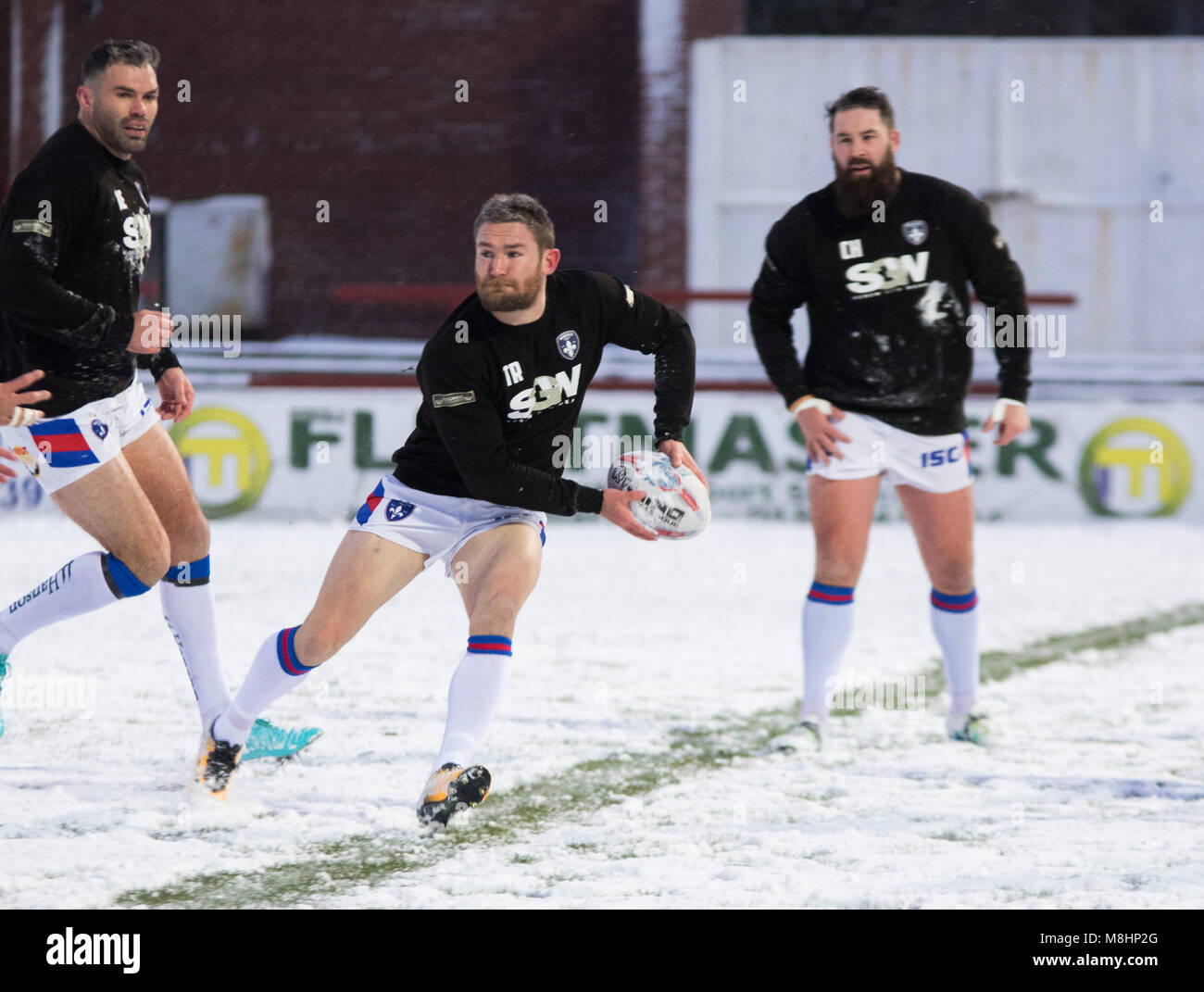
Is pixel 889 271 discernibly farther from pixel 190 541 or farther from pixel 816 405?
pixel 190 541

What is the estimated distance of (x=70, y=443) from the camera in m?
4.54

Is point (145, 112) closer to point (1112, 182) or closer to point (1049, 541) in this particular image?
point (1049, 541)

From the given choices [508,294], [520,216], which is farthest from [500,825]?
[520,216]

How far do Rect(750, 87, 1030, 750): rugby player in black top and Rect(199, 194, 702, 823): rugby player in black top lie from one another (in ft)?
2.83

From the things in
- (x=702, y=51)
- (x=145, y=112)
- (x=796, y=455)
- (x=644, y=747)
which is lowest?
(x=644, y=747)

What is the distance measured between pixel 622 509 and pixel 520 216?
90 centimetres

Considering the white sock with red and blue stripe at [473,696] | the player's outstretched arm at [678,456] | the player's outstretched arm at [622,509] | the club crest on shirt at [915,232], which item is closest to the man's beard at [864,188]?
the club crest on shirt at [915,232]

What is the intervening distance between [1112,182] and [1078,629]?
319 inches

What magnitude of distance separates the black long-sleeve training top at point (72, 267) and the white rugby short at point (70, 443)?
0.14 ft

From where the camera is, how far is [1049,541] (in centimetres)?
1070

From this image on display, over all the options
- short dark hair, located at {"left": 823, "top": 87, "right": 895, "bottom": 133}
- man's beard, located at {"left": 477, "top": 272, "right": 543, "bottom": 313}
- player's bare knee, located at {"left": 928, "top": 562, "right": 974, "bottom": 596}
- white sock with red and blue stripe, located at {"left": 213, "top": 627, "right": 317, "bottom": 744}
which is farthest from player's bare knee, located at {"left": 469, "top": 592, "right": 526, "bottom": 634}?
short dark hair, located at {"left": 823, "top": 87, "right": 895, "bottom": 133}

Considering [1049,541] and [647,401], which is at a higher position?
[647,401]

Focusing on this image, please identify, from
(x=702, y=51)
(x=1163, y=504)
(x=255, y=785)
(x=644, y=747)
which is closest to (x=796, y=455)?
(x=1163, y=504)

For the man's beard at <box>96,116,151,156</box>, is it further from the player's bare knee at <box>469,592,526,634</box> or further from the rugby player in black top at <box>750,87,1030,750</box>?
the rugby player in black top at <box>750,87,1030,750</box>
